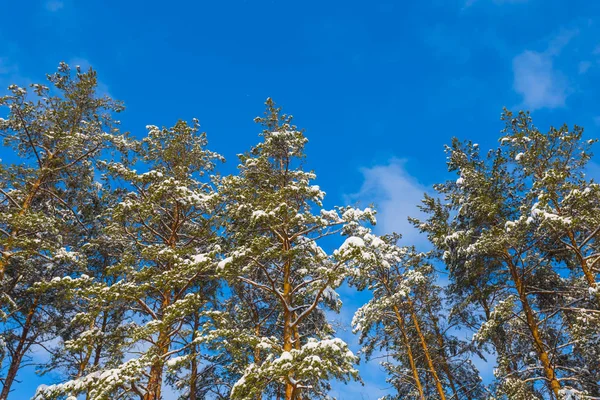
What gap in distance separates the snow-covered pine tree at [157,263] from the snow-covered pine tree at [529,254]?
9844mm

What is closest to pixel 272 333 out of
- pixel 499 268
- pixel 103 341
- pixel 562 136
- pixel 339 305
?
pixel 339 305

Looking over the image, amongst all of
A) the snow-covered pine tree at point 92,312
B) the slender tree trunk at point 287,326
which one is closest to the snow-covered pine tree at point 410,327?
the slender tree trunk at point 287,326

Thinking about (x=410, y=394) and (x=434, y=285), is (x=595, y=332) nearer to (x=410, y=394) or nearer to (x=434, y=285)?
(x=434, y=285)

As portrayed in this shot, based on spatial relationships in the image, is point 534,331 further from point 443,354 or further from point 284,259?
point 284,259

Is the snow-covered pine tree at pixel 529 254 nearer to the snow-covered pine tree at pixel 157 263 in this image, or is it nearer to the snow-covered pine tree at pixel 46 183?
the snow-covered pine tree at pixel 157 263

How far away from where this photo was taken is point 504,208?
52.9ft

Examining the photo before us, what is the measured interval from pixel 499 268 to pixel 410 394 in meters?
6.92

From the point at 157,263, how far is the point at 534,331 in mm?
12821

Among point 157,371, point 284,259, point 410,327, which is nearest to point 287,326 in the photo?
point 284,259

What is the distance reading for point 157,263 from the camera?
1300 centimetres

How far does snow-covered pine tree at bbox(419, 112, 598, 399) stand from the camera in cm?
1217

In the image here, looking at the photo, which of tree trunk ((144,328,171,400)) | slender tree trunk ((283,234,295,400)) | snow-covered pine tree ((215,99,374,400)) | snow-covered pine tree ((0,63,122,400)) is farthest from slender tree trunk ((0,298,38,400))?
slender tree trunk ((283,234,295,400))

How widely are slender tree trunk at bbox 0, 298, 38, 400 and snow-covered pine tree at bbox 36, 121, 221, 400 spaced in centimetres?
344

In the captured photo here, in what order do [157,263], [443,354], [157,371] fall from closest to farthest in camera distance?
[157,371], [157,263], [443,354]
